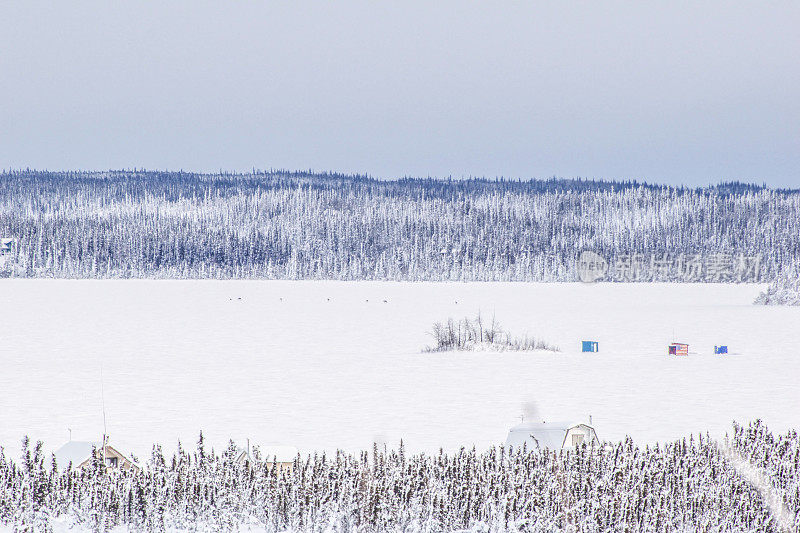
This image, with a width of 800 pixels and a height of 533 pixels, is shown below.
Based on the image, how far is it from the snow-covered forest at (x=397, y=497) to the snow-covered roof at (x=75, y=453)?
1.82ft

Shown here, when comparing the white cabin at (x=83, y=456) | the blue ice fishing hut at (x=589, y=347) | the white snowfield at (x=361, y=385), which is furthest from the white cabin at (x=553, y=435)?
the blue ice fishing hut at (x=589, y=347)

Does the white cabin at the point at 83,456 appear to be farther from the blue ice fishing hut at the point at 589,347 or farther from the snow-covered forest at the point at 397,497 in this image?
the blue ice fishing hut at the point at 589,347

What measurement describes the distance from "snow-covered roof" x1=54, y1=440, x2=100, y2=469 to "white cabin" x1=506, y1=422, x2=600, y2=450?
24.0 ft

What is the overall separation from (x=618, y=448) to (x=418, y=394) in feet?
48.1

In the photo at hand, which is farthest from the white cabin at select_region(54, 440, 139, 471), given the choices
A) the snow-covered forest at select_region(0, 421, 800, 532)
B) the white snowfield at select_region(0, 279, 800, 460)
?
the white snowfield at select_region(0, 279, 800, 460)

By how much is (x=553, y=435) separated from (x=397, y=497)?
566 centimetres

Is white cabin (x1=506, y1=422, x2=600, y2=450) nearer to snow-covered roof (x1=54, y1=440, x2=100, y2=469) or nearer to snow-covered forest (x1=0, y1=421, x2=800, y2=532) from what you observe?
snow-covered forest (x1=0, y1=421, x2=800, y2=532)

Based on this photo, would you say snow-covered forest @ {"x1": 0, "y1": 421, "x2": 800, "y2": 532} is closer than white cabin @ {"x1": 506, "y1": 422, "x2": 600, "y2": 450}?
Yes

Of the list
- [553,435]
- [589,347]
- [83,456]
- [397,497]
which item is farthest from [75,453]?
[589,347]

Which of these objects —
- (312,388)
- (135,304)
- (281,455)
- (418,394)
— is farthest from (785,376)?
(135,304)

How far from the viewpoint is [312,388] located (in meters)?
32.3

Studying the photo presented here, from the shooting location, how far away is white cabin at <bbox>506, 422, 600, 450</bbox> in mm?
18130

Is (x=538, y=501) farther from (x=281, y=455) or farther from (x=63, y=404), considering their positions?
(x=63, y=404)

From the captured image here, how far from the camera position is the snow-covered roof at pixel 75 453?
52.6 ft
